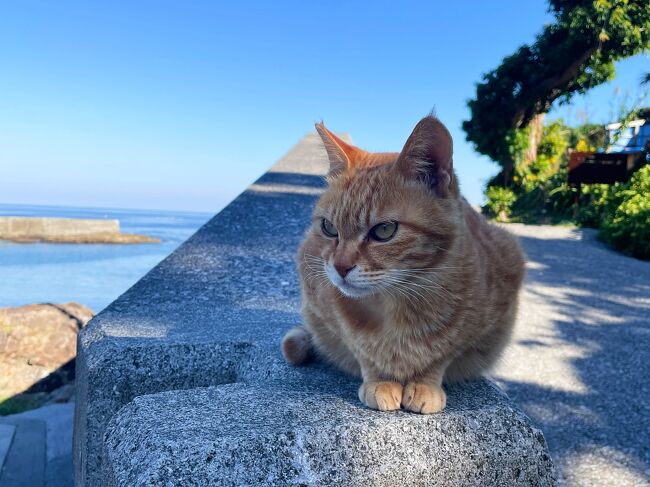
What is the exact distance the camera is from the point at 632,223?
289 inches

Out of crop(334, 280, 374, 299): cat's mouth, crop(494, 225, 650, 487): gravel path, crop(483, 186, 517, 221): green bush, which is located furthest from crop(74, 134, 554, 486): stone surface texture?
crop(483, 186, 517, 221): green bush

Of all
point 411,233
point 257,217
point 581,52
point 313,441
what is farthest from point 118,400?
point 581,52

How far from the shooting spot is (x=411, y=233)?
1339 mm

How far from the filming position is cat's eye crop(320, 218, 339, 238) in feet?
4.83

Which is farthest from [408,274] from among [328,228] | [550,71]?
[550,71]

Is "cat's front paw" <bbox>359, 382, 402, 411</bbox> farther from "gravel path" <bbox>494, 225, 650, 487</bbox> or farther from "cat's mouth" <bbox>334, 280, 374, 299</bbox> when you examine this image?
"gravel path" <bbox>494, 225, 650, 487</bbox>

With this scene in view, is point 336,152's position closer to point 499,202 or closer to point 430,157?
point 430,157

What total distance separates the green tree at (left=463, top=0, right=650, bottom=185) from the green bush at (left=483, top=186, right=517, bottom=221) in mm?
619

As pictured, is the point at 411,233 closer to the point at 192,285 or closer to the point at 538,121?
the point at 192,285

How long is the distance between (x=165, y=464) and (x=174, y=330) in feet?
4.08

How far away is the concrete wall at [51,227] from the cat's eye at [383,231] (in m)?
10.8

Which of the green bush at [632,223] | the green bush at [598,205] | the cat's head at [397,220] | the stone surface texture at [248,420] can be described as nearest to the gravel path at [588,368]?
the green bush at [632,223]

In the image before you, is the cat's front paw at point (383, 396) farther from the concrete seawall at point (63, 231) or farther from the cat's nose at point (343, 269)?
the concrete seawall at point (63, 231)

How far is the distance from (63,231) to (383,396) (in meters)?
11.3
